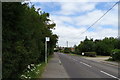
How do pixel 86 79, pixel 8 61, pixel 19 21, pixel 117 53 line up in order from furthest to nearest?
1. pixel 117 53
2. pixel 86 79
3. pixel 19 21
4. pixel 8 61

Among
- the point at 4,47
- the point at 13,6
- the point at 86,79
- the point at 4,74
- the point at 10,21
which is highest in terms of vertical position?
the point at 13,6

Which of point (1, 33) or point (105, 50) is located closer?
point (1, 33)

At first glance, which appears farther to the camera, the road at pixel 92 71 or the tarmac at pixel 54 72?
the road at pixel 92 71

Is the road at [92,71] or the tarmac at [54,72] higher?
the tarmac at [54,72]

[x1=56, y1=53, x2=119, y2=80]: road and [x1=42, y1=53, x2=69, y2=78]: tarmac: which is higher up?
[x1=42, y1=53, x2=69, y2=78]: tarmac

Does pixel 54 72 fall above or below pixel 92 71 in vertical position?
above

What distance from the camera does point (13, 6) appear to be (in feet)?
21.8

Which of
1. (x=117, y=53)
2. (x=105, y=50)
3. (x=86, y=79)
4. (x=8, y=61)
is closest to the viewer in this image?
(x=8, y=61)

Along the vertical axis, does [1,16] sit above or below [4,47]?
above

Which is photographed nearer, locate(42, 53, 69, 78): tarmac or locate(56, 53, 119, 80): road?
locate(42, 53, 69, 78): tarmac

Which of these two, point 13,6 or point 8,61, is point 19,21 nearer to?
point 13,6

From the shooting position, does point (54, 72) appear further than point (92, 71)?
No

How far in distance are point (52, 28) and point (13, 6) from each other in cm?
3129

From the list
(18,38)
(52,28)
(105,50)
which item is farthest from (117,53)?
(105,50)
